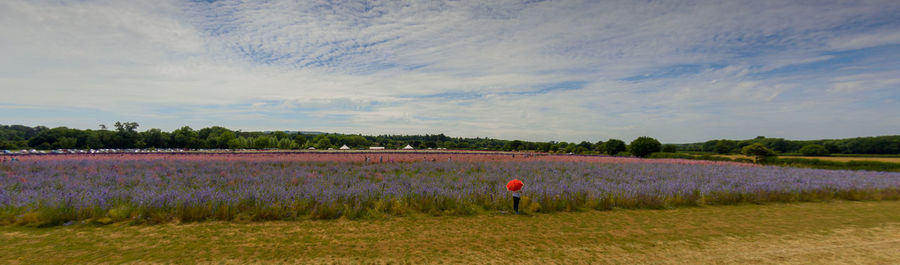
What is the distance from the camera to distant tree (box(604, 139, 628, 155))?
44531 millimetres

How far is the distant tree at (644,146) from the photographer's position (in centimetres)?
3822

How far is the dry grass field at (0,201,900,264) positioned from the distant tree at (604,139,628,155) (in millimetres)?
38933

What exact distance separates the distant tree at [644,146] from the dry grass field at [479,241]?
32.9 meters

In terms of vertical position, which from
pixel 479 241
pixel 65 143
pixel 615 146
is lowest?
pixel 479 241

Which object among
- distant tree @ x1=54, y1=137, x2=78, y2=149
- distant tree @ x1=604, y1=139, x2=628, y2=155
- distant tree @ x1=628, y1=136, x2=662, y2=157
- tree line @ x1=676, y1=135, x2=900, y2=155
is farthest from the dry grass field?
distant tree @ x1=54, y1=137, x2=78, y2=149

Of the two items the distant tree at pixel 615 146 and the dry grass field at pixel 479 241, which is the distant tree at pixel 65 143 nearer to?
the dry grass field at pixel 479 241

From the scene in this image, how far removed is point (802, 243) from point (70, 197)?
1536 cm

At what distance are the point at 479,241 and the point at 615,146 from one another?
45262 mm

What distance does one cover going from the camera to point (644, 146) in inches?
1502

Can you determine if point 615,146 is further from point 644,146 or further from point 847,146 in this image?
point 847,146

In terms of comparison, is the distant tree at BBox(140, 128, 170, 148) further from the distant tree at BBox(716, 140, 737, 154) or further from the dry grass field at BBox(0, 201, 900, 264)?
the distant tree at BBox(716, 140, 737, 154)

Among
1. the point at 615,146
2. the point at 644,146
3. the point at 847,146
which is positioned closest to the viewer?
the point at 644,146

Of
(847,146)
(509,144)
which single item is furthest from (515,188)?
(847,146)

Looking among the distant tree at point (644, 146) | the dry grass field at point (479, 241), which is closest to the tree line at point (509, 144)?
the distant tree at point (644, 146)
